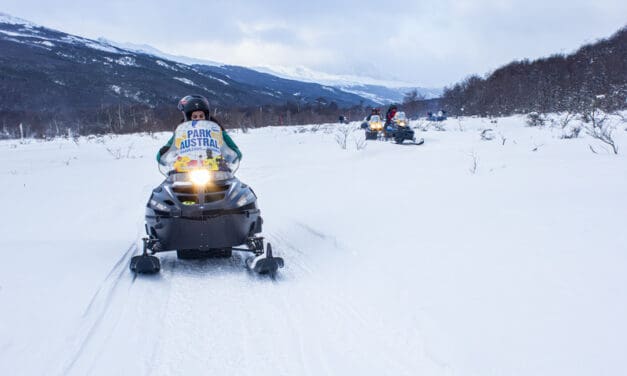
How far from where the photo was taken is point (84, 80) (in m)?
112

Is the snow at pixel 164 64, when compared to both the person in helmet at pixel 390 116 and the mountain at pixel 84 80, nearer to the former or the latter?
the mountain at pixel 84 80

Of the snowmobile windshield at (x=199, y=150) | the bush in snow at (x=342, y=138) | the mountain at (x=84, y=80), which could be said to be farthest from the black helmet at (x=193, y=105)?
the mountain at (x=84, y=80)

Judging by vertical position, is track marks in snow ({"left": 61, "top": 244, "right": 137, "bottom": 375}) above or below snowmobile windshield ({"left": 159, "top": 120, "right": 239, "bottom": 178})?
below

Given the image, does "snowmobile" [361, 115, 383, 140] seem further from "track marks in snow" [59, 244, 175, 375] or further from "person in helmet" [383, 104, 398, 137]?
"track marks in snow" [59, 244, 175, 375]

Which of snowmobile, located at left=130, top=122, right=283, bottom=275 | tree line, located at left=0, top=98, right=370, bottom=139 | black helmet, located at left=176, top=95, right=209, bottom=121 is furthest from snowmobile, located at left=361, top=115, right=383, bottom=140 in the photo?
snowmobile, located at left=130, top=122, right=283, bottom=275

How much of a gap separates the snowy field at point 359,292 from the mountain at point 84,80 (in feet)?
233

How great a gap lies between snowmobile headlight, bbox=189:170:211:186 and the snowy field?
35.1 inches

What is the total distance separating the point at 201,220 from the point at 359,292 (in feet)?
5.25

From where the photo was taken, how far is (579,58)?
147 feet

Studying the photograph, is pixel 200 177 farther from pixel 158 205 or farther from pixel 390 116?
pixel 390 116

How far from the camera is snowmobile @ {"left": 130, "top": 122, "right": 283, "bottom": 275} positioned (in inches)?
157

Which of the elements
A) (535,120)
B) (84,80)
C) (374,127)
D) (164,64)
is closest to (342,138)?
(374,127)

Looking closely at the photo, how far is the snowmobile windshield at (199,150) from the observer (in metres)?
4.58

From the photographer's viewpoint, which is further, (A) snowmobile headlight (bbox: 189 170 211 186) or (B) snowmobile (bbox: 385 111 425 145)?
(B) snowmobile (bbox: 385 111 425 145)
